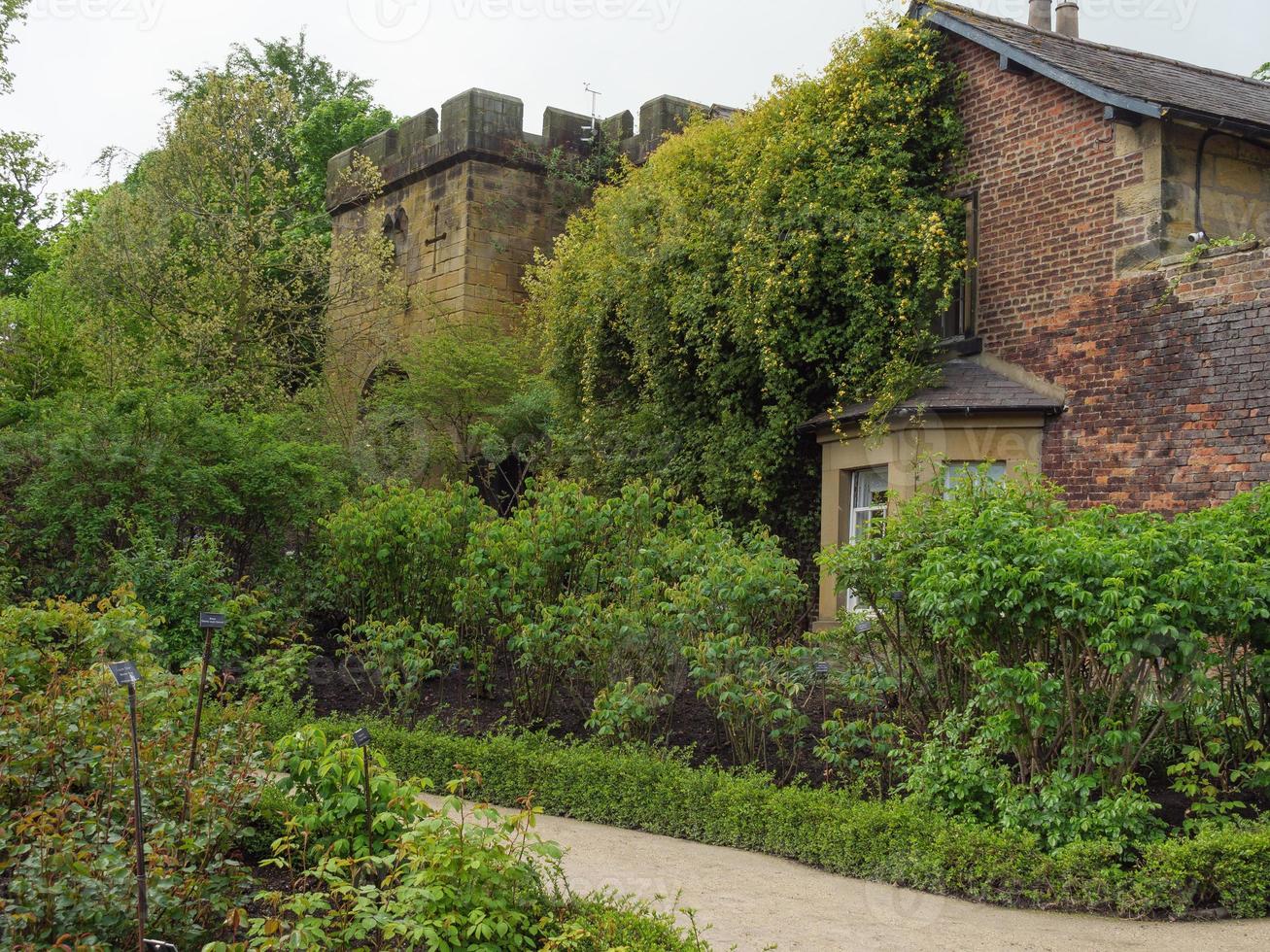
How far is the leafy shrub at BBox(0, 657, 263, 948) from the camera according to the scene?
14.0 ft

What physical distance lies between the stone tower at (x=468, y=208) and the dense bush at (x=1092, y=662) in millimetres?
13883

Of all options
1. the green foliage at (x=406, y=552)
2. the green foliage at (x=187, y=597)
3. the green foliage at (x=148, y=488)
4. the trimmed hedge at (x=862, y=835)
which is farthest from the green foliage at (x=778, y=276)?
the trimmed hedge at (x=862, y=835)

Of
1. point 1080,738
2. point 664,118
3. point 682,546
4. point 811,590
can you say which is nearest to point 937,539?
point 1080,738

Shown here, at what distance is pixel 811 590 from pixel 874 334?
3138 mm

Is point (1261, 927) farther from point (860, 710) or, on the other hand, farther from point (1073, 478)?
point (1073, 478)

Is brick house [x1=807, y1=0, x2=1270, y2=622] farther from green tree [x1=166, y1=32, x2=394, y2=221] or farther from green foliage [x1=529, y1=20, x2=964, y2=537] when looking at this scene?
green tree [x1=166, y1=32, x2=394, y2=221]

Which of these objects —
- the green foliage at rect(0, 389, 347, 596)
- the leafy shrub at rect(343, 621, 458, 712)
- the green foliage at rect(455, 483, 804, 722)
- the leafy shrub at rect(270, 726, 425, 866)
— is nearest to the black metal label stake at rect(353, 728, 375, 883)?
the leafy shrub at rect(270, 726, 425, 866)

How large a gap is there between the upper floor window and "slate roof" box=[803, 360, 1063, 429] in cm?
51

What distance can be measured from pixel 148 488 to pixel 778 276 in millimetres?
6838

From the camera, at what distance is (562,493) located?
33.8ft

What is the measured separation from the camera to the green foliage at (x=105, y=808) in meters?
4.26

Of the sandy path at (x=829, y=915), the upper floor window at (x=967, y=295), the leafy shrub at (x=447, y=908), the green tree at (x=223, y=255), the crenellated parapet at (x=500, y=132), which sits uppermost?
the crenellated parapet at (x=500, y=132)

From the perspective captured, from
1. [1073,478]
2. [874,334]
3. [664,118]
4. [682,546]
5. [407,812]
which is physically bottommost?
[407,812]

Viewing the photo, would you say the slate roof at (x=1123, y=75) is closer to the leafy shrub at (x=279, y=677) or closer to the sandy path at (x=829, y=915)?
the sandy path at (x=829, y=915)
